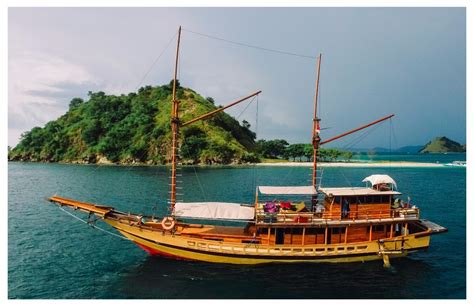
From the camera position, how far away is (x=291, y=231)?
25.1 m

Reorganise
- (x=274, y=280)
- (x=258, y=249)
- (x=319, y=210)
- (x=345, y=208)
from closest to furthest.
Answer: (x=274, y=280) → (x=258, y=249) → (x=345, y=208) → (x=319, y=210)

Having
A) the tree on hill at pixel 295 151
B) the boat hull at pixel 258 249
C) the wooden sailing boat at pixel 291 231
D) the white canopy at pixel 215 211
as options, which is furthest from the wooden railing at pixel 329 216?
→ the tree on hill at pixel 295 151

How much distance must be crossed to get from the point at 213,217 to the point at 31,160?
139956 mm

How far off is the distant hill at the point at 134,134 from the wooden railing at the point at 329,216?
308ft

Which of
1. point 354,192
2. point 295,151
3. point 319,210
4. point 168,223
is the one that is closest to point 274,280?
point 319,210

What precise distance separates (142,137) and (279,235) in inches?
4479

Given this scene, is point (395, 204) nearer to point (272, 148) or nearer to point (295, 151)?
point (295, 151)

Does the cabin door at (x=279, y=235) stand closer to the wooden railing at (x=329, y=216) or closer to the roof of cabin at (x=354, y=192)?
the wooden railing at (x=329, y=216)

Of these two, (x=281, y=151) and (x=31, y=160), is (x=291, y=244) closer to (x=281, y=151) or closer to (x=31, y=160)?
(x=281, y=151)

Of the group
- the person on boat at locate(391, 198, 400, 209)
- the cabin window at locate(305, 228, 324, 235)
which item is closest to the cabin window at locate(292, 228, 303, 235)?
the cabin window at locate(305, 228, 324, 235)

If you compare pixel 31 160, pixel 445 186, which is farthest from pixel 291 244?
pixel 31 160

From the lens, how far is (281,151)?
14912 centimetres

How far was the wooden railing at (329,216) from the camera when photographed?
24891mm

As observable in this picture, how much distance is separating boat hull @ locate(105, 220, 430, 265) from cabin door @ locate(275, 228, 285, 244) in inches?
26.5
